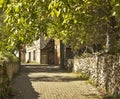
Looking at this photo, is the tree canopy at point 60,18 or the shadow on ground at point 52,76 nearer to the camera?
the tree canopy at point 60,18

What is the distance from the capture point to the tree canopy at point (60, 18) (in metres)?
8.36


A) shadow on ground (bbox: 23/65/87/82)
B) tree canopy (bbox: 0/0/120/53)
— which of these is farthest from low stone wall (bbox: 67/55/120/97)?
shadow on ground (bbox: 23/65/87/82)

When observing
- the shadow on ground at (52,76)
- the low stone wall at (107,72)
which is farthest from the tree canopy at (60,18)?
the shadow on ground at (52,76)

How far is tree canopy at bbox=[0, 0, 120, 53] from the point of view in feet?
27.4

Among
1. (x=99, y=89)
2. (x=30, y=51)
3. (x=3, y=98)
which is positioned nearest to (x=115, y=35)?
(x=99, y=89)

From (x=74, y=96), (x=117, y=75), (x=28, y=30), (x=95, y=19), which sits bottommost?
(x=74, y=96)

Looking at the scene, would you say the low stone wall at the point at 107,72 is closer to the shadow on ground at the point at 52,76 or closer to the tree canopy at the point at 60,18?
the tree canopy at the point at 60,18

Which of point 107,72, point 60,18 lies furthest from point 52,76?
point 60,18

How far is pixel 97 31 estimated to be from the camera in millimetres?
21000

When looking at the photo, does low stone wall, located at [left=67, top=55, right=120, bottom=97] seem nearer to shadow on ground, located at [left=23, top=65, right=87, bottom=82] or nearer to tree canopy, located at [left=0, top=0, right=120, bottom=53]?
tree canopy, located at [left=0, top=0, right=120, bottom=53]

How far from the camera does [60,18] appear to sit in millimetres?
12188

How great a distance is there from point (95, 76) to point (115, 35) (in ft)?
8.60

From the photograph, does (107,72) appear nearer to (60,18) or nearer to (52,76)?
(60,18)

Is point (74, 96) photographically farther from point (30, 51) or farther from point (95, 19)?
point (30, 51)
